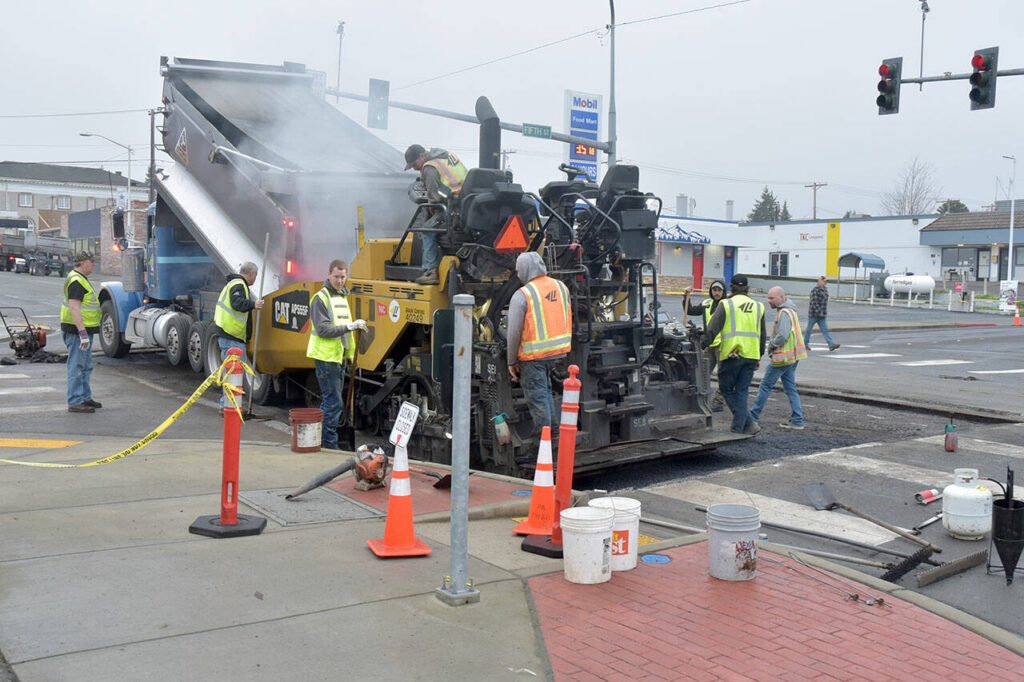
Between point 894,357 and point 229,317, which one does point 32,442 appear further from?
point 894,357

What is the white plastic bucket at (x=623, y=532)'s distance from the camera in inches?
209

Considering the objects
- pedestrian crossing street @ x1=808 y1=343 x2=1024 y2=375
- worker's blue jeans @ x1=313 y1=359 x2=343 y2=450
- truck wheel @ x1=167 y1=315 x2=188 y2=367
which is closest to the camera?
worker's blue jeans @ x1=313 y1=359 x2=343 y2=450

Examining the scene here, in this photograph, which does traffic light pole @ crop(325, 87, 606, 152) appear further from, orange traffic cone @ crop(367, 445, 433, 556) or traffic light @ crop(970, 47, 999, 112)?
orange traffic cone @ crop(367, 445, 433, 556)

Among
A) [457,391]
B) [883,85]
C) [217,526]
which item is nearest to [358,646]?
[457,391]

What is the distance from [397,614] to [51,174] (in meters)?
113

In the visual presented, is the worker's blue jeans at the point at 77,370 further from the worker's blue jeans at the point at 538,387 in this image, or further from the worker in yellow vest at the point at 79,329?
the worker's blue jeans at the point at 538,387

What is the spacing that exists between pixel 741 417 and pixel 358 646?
6742 mm

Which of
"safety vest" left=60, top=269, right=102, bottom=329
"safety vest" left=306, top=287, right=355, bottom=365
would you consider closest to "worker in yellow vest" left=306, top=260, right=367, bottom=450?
"safety vest" left=306, top=287, right=355, bottom=365

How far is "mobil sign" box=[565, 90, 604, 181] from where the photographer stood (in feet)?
78.6

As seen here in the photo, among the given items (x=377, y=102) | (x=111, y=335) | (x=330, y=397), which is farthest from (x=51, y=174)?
(x=330, y=397)

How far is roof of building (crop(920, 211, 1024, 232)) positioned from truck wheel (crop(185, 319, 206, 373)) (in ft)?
179

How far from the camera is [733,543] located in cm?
520

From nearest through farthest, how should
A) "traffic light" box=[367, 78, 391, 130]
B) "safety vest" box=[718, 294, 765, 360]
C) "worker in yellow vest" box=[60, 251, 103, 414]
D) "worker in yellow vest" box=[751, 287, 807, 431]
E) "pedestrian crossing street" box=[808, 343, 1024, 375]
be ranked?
"safety vest" box=[718, 294, 765, 360] < "worker in yellow vest" box=[60, 251, 103, 414] < "worker in yellow vest" box=[751, 287, 807, 431] < "pedestrian crossing street" box=[808, 343, 1024, 375] < "traffic light" box=[367, 78, 391, 130]

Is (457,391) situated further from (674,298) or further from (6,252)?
(6,252)
